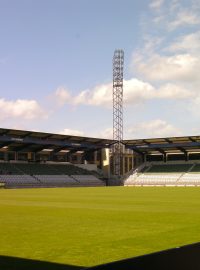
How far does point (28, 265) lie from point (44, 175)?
6749 centimetres

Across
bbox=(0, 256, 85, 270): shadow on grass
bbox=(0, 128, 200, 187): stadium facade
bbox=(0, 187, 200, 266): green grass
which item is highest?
bbox=(0, 128, 200, 187): stadium facade

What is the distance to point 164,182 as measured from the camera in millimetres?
81062

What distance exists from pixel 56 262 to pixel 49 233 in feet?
17.1

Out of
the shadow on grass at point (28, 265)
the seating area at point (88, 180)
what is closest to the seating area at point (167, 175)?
the seating area at point (88, 180)

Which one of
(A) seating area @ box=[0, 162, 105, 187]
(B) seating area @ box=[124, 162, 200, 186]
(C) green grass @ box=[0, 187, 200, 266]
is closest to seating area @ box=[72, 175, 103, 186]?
(A) seating area @ box=[0, 162, 105, 187]

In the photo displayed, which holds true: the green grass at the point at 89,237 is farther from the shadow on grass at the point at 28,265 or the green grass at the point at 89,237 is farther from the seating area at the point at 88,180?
the seating area at the point at 88,180

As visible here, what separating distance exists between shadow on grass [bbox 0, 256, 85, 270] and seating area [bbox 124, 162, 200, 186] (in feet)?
226

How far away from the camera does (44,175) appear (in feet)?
251

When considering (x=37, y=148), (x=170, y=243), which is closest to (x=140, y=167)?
(x=37, y=148)

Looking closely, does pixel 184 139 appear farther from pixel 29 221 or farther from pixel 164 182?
pixel 29 221

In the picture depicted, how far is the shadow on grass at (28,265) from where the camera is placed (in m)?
9.20

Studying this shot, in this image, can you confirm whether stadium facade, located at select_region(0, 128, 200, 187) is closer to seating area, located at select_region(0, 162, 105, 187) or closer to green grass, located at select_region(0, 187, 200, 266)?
seating area, located at select_region(0, 162, 105, 187)

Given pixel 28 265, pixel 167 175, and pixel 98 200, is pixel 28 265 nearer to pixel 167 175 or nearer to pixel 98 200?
pixel 98 200

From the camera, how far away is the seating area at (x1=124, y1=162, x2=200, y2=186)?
3123 inches
